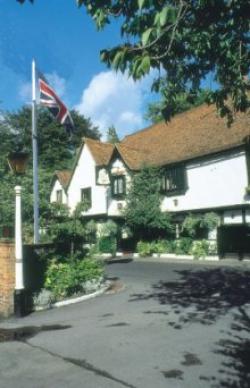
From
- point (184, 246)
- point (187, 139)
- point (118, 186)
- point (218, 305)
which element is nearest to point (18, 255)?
point (218, 305)

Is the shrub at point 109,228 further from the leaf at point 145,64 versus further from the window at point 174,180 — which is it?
the leaf at point 145,64

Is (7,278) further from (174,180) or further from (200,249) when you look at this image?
(174,180)

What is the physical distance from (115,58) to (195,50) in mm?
2052

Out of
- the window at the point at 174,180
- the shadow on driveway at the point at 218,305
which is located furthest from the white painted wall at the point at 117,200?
the shadow on driveway at the point at 218,305

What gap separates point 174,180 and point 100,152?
10.2 m

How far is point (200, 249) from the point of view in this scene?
25922 millimetres

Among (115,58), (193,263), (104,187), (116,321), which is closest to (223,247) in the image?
(193,263)

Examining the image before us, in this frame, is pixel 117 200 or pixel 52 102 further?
pixel 117 200

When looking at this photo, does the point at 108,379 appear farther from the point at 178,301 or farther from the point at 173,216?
the point at 173,216

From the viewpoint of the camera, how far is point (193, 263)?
23375 mm

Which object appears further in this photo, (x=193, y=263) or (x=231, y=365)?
(x=193, y=263)

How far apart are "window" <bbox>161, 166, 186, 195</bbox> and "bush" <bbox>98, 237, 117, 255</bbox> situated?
6069 millimetres

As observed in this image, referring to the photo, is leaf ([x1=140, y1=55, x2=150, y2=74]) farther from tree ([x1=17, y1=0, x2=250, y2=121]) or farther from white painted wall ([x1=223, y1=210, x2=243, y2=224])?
white painted wall ([x1=223, y1=210, x2=243, y2=224])

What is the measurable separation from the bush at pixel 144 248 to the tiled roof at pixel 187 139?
5.73 m
